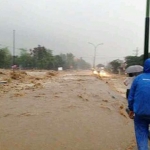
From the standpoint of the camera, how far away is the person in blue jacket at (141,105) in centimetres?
434

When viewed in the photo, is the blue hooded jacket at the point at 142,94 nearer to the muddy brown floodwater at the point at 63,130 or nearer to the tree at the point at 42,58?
the muddy brown floodwater at the point at 63,130

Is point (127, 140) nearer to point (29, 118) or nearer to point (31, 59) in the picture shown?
point (29, 118)

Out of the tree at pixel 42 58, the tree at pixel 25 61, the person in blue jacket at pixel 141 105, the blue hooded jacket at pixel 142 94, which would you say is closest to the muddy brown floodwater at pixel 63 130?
the person in blue jacket at pixel 141 105

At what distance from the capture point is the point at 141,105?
4.36 meters

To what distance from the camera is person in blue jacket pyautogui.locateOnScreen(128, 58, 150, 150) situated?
434 cm

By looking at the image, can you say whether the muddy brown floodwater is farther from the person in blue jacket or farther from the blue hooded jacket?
the blue hooded jacket

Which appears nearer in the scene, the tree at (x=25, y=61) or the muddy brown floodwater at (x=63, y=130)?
the muddy brown floodwater at (x=63, y=130)

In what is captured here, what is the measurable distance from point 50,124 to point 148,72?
444cm

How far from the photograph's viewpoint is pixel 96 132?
7617 millimetres

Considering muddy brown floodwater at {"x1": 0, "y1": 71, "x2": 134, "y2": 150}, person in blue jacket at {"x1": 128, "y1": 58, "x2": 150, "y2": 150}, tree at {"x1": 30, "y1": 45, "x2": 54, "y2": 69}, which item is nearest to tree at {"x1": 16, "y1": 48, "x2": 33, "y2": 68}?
tree at {"x1": 30, "y1": 45, "x2": 54, "y2": 69}

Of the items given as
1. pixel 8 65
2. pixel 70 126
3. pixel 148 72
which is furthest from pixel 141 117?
pixel 8 65

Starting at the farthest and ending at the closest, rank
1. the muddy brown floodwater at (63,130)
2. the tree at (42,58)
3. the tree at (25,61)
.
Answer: the tree at (42,58)
the tree at (25,61)
the muddy brown floodwater at (63,130)

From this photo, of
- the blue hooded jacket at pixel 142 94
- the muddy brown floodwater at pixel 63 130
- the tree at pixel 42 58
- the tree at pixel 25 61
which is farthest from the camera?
the tree at pixel 42 58

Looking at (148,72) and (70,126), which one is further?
(70,126)
